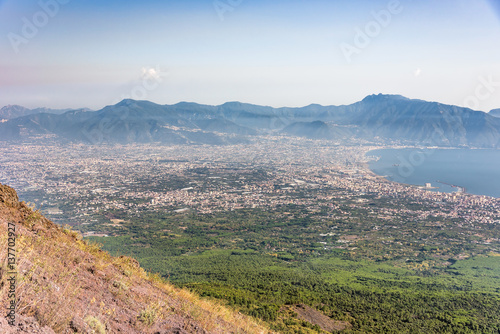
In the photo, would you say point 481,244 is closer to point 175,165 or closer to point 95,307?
point 95,307

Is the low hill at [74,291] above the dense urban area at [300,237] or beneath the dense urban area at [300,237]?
above

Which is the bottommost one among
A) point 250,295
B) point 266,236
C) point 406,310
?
point 266,236

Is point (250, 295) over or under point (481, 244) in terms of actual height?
over

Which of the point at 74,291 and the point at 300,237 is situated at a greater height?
the point at 74,291

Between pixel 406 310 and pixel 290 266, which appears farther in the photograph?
pixel 290 266

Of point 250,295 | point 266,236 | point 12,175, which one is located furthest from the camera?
point 12,175

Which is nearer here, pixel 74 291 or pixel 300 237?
pixel 74 291

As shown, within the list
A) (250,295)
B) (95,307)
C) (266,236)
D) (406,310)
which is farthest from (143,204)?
(95,307)

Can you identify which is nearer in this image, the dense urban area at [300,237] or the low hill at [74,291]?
the low hill at [74,291]
